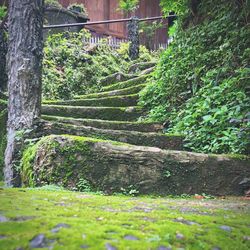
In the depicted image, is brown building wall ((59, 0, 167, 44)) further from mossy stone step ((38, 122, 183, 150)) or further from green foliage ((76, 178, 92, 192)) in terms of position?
green foliage ((76, 178, 92, 192))

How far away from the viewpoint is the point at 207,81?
219 inches

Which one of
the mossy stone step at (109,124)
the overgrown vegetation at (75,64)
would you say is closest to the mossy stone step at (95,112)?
the mossy stone step at (109,124)

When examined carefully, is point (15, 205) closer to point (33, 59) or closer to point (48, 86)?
point (33, 59)

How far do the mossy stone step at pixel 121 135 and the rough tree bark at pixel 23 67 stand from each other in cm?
40

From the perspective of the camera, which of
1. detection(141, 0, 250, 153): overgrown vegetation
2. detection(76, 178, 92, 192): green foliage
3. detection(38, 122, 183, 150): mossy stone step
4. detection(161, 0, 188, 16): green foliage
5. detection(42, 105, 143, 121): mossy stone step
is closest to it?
detection(76, 178, 92, 192): green foliage

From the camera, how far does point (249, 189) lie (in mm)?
3715

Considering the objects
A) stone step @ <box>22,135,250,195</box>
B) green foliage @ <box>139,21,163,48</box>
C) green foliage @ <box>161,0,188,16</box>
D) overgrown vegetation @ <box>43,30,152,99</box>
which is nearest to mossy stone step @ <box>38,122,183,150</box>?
stone step @ <box>22,135,250,195</box>

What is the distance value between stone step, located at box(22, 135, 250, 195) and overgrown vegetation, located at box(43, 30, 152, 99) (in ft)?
20.5

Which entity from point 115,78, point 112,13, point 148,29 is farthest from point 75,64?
point 112,13

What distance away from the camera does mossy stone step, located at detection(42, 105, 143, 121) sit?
6359mm

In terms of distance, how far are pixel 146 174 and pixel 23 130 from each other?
1662mm

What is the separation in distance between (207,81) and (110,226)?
430cm

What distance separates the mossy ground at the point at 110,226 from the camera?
140cm

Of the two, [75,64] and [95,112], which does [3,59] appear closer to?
[95,112]
